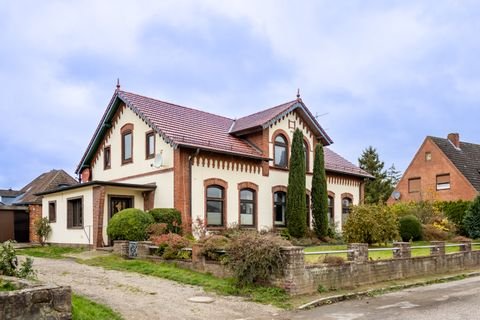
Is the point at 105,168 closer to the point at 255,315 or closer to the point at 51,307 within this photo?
the point at 255,315

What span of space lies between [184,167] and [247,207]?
171 inches

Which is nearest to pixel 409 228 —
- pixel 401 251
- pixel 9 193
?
pixel 401 251

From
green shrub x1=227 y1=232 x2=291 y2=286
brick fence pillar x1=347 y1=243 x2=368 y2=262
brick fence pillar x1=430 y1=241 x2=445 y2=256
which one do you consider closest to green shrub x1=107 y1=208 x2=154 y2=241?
green shrub x1=227 y1=232 x2=291 y2=286

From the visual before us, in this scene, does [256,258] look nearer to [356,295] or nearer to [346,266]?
[356,295]

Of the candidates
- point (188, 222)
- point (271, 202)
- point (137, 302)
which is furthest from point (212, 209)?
point (137, 302)

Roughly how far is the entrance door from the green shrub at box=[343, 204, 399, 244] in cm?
952

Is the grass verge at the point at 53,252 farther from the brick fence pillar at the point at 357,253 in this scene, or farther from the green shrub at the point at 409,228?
the green shrub at the point at 409,228

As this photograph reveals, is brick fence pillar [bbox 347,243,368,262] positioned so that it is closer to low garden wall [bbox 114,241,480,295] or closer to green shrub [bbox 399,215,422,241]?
low garden wall [bbox 114,241,480,295]

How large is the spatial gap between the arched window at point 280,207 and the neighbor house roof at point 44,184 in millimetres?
14216

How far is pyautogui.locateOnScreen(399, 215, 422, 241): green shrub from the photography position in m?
25.2

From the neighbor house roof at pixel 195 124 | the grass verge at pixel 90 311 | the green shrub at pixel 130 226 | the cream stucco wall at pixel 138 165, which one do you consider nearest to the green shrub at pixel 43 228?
the cream stucco wall at pixel 138 165

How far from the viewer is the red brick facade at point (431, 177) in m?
38.1

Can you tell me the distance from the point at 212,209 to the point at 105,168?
7.28 metres

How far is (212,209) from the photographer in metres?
21.9
